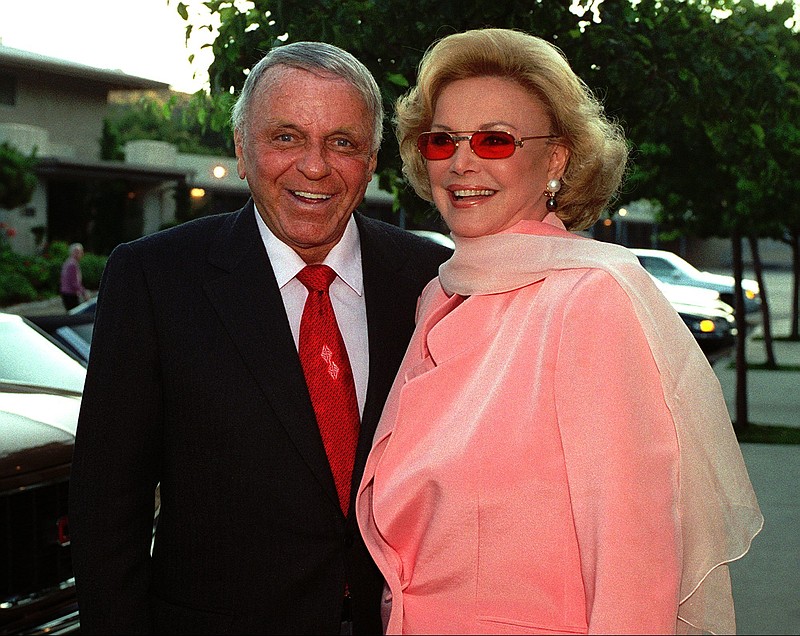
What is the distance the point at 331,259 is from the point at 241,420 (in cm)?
51

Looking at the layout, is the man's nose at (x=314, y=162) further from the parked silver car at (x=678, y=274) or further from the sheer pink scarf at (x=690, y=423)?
the parked silver car at (x=678, y=274)

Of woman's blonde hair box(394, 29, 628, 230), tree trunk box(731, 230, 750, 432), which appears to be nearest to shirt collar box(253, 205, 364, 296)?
woman's blonde hair box(394, 29, 628, 230)

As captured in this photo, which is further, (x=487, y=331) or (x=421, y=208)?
(x=421, y=208)

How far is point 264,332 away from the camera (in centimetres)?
262

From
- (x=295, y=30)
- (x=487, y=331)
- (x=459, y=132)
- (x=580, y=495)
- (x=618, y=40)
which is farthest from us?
(x=618, y=40)

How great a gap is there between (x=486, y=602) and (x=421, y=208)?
2.96 metres

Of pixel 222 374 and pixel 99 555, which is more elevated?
pixel 222 374

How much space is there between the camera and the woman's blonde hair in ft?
8.17

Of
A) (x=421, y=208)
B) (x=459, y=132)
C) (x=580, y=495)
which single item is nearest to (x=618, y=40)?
(x=421, y=208)

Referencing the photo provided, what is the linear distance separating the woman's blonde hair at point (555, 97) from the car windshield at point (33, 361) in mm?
3233

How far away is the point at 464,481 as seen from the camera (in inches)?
85.7

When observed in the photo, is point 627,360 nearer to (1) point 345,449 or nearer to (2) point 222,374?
(1) point 345,449

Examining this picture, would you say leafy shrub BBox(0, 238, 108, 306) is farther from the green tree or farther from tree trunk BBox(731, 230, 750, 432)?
the green tree

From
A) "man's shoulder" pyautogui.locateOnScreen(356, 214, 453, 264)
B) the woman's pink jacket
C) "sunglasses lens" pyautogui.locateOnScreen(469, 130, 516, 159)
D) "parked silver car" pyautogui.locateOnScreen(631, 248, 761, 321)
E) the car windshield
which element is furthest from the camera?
"parked silver car" pyautogui.locateOnScreen(631, 248, 761, 321)
